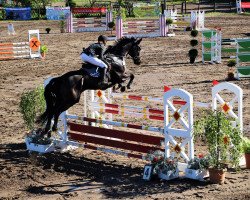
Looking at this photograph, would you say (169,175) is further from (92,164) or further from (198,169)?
(92,164)

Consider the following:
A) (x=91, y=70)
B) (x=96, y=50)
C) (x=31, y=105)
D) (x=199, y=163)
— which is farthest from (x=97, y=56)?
(x=199, y=163)

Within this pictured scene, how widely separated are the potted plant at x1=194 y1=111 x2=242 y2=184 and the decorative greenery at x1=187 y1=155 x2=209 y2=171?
108 mm

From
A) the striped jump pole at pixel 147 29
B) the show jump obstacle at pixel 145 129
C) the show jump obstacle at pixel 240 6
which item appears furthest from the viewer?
the show jump obstacle at pixel 240 6

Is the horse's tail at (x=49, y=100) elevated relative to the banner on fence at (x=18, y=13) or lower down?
lower down

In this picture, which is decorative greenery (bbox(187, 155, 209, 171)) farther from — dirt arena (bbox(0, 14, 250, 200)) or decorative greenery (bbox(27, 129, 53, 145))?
decorative greenery (bbox(27, 129, 53, 145))

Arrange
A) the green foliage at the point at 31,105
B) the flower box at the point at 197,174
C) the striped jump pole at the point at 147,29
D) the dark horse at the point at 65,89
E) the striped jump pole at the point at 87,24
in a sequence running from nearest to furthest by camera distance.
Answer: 1. the flower box at the point at 197,174
2. the dark horse at the point at 65,89
3. the green foliage at the point at 31,105
4. the striped jump pole at the point at 147,29
5. the striped jump pole at the point at 87,24

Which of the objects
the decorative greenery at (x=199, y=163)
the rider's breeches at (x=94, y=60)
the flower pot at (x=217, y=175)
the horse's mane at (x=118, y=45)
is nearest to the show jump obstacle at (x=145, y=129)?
the decorative greenery at (x=199, y=163)

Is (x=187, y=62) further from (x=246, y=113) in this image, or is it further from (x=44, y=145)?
(x=44, y=145)

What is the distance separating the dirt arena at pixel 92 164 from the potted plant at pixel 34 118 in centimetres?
25

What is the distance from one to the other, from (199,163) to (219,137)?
24.5 inches

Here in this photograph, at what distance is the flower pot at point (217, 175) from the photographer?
10.6 m

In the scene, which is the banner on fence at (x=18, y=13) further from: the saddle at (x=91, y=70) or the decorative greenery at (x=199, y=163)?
the decorative greenery at (x=199, y=163)

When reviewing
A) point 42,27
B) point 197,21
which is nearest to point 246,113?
point 197,21

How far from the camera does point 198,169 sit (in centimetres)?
1084
